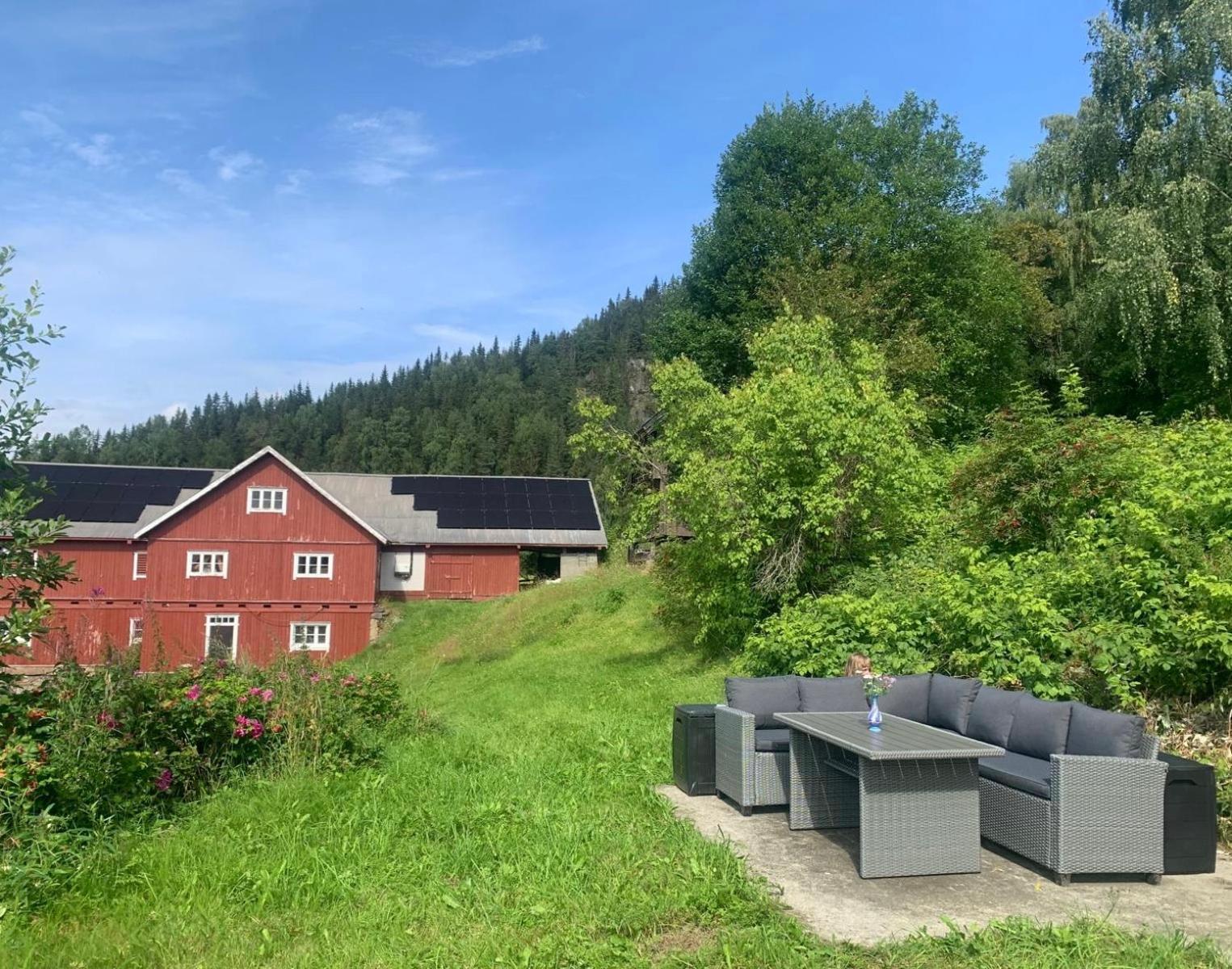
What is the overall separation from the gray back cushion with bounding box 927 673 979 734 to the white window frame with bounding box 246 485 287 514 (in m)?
28.3

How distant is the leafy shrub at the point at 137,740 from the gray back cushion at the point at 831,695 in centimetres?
360

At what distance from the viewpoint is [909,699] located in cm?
765

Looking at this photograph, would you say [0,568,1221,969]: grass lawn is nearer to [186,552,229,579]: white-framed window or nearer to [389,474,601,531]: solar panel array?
[186,552,229,579]: white-framed window

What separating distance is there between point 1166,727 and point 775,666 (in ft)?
16.4

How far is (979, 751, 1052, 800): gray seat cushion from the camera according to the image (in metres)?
5.42

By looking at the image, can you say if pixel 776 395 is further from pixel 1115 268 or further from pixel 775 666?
pixel 1115 268

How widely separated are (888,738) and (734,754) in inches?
55.4

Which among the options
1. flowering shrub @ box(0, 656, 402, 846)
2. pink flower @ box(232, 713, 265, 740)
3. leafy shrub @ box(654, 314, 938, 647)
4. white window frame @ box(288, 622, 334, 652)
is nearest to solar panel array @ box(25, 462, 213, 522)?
white window frame @ box(288, 622, 334, 652)

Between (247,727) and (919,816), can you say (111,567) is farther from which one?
(919,816)

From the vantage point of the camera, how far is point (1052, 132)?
28594 millimetres

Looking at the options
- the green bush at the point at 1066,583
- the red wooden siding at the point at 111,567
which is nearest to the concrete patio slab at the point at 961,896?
the green bush at the point at 1066,583

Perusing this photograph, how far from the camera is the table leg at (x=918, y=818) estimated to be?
5.21 m

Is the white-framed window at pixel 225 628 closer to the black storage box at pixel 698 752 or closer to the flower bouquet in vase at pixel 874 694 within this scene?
the black storage box at pixel 698 752

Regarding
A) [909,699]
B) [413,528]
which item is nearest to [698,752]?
[909,699]
